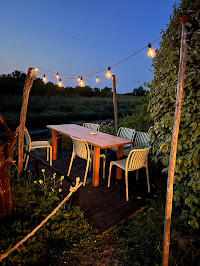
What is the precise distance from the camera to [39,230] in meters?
2.21

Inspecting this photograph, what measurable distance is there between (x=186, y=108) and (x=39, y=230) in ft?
7.23

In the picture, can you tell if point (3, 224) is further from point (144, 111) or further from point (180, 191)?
point (144, 111)

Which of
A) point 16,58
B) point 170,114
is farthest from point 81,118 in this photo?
point 170,114

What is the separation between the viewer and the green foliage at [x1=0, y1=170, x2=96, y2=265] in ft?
6.32

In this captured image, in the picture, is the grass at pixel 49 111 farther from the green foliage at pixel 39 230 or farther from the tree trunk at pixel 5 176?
the tree trunk at pixel 5 176

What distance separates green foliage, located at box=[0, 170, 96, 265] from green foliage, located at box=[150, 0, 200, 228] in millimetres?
1277

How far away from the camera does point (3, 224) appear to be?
7.37ft

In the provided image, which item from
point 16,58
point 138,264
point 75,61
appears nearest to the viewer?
point 138,264

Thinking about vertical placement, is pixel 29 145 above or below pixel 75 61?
below

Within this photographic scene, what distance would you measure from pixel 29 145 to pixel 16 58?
1266 centimetres

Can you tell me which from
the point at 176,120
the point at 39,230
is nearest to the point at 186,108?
the point at 176,120

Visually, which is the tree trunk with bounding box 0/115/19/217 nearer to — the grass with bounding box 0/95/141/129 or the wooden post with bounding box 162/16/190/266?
the wooden post with bounding box 162/16/190/266

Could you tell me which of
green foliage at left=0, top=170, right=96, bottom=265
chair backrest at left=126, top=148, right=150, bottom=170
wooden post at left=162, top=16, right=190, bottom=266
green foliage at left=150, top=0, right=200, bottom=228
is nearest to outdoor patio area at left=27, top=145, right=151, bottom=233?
green foliage at left=0, top=170, right=96, bottom=265

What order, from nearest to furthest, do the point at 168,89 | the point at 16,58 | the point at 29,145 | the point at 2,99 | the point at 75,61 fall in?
the point at 168,89
the point at 29,145
the point at 2,99
the point at 16,58
the point at 75,61
